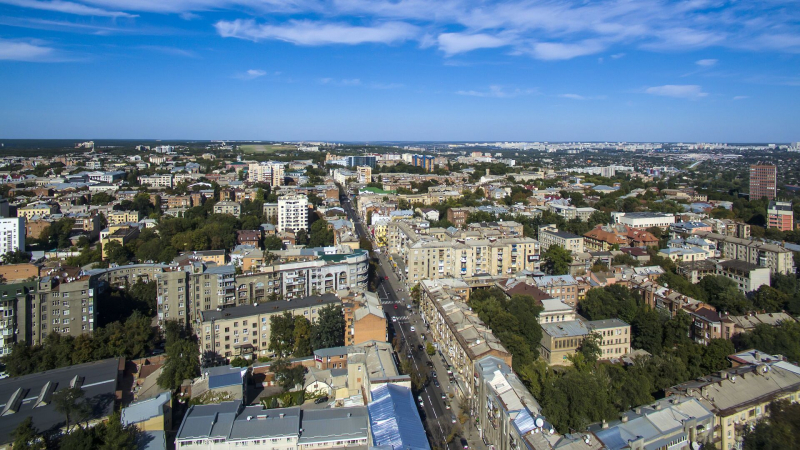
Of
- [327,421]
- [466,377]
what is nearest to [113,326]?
[327,421]

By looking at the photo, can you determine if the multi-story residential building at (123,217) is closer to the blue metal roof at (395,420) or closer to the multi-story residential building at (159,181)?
the multi-story residential building at (159,181)

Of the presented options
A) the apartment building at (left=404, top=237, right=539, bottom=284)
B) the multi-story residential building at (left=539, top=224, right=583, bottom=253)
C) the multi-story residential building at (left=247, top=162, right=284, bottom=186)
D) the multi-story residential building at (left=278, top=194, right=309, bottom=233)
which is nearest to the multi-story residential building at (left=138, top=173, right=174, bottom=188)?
the multi-story residential building at (left=247, top=162, right=284, bottom=186)

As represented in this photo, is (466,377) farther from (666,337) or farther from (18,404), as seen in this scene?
(18,404)

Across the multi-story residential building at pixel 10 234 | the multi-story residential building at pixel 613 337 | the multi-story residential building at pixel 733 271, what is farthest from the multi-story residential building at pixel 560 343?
the multi-story residential building at pixel 10 234

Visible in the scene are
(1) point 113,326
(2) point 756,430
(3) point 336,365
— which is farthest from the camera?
(1) point 113,326

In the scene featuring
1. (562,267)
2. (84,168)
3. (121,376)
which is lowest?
(121,376)

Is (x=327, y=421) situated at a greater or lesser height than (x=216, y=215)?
lesser
